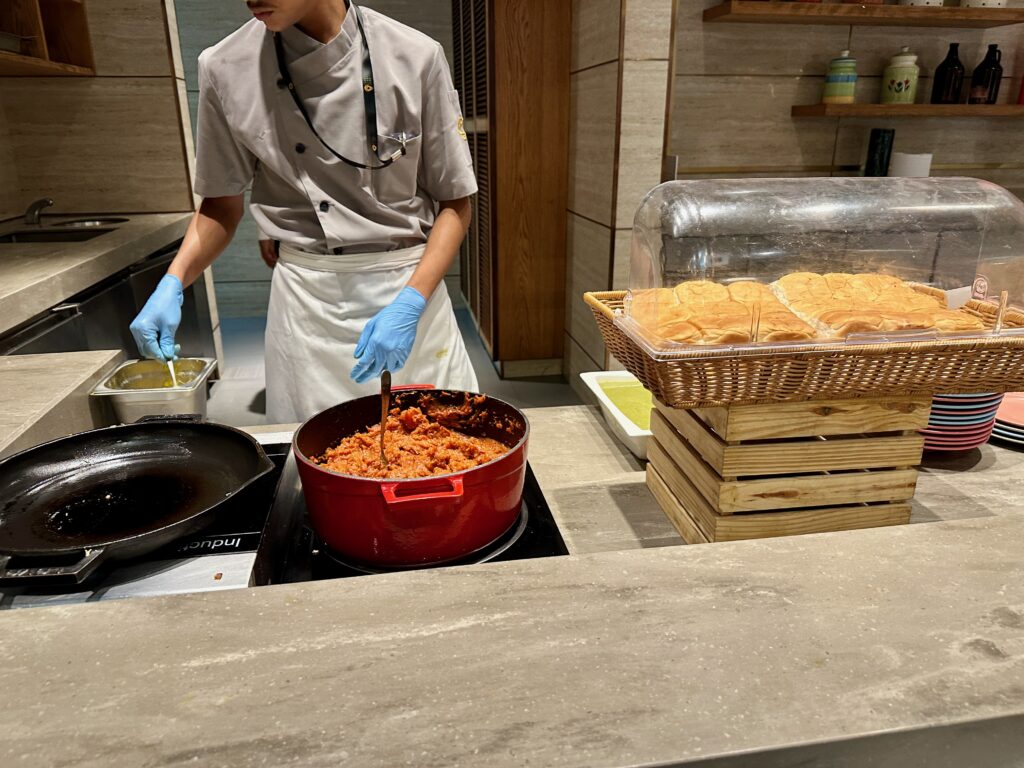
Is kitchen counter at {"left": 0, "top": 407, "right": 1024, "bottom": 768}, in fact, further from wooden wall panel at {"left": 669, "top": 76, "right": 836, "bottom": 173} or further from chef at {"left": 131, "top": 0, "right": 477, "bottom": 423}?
wooden wall panel at {"left": 669, "top": 76, "right": 836, "bottom": 173}

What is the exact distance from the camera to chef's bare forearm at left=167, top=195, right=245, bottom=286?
75.2 inches

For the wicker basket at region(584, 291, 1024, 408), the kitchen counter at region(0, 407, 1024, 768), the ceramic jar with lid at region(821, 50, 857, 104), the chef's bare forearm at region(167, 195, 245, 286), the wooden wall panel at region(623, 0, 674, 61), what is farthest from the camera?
the ceramic jar with lid at region(821, 50, 857, 104)

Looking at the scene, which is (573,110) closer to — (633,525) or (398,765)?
(633,525)

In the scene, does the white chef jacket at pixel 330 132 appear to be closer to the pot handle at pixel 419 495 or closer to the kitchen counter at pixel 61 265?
the kitchen counter at pixel 61 265

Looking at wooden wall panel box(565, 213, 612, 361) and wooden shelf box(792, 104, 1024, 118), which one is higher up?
wooden shelf box(792, 104, 1024, 118)

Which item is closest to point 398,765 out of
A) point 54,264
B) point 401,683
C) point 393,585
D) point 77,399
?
point 401,683

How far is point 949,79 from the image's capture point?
383 cm

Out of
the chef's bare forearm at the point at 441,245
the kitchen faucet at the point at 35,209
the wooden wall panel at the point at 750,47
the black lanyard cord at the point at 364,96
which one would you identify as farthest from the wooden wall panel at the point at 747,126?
the kitchen faucet at the point at 35,209

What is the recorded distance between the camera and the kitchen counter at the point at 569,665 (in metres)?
0.56

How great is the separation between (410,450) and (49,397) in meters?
0.64

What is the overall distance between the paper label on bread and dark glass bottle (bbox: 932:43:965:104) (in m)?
3.50

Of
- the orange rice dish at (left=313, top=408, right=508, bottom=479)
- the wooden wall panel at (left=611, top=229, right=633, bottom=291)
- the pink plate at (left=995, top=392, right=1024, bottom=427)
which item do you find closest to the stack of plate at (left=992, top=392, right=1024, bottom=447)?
the pink plate at (left=995, top=392, right=1024, bottom=427)

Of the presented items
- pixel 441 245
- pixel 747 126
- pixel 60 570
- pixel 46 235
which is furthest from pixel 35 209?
pixel 747 126

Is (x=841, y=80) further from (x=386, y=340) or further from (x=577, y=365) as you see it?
(x=386, y=340)
